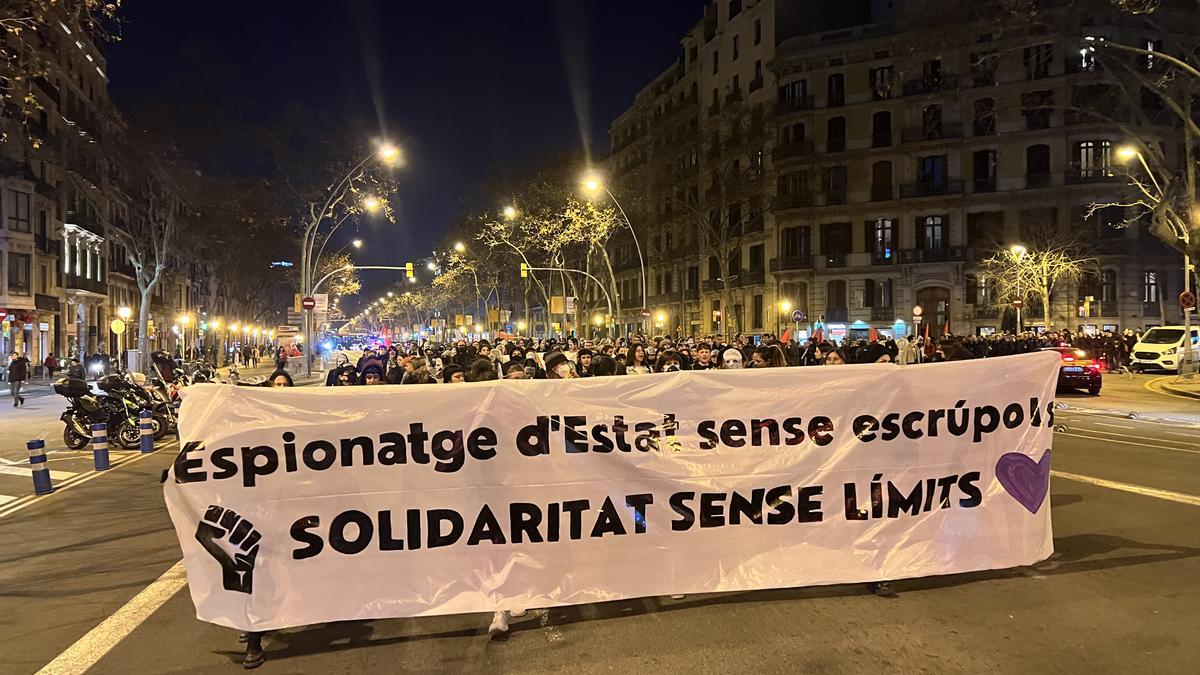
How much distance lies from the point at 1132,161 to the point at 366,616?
46279 mm

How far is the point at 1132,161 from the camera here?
132ft

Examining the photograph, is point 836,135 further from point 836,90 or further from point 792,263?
point 792,263

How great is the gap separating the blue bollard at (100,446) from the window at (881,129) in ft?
155

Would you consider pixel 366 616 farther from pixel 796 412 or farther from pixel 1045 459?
pixel 1045 459

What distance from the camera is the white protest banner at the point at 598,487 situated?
474 cm

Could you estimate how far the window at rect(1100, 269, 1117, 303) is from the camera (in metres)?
46.6

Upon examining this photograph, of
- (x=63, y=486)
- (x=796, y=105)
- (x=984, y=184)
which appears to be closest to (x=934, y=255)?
(x=984, y=184)

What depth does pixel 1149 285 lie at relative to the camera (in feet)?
152

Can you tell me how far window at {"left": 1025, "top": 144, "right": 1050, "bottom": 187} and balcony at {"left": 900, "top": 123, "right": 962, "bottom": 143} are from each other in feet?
13.4

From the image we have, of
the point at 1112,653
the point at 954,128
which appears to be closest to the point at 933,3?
the point at 1112,653

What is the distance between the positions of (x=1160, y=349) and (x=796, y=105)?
2642 centimetres

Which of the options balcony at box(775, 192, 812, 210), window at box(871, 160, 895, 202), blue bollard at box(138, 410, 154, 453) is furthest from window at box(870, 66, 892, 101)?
blue bollard at box(138, 410, 154, 453)

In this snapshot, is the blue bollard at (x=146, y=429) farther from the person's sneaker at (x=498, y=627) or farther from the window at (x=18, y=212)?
the window at (x=18, y=212)

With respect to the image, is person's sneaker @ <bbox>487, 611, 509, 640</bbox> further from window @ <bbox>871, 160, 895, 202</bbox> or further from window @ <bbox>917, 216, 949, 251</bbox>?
window @ <bbox>871, 160, 895, 202</bbox>
